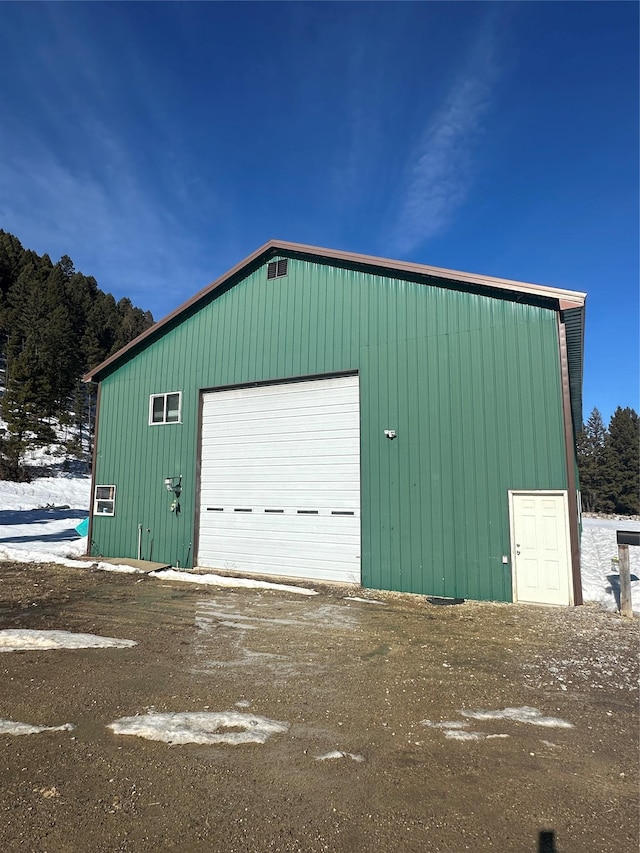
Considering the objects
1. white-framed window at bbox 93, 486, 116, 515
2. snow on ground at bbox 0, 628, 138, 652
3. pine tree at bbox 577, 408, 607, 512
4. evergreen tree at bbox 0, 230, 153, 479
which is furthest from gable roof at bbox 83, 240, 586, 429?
pine tree at bbox 577, 408, 607, 512

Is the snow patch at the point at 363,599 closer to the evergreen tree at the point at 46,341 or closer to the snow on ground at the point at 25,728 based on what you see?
the snow on ground at the point at 25,728

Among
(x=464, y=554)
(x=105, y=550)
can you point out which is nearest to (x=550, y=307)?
(x=464, y=554)

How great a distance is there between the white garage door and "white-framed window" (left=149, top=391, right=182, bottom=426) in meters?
0.91

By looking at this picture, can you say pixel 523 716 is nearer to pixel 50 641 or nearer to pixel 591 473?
pixel 50 641

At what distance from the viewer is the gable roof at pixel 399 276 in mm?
9297

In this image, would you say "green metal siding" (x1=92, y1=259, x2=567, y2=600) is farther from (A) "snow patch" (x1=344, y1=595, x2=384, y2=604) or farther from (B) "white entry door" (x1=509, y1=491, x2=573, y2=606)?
(A) "snow patch" (x1=344, y1=595, x2=384, y2=604)

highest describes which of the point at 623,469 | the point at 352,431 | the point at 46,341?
the point at 46,341

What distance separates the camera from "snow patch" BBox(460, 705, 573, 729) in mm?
4117

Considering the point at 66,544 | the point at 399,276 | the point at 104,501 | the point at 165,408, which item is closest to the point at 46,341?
the point at 66,544

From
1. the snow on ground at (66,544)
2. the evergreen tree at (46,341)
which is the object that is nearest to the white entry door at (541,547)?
the snow on ground at (66,544)

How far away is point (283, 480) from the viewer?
39.8ft

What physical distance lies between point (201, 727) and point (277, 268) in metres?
11.2

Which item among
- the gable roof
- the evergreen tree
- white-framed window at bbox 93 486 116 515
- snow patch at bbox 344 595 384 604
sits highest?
the evergreen tree

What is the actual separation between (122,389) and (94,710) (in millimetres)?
12265
